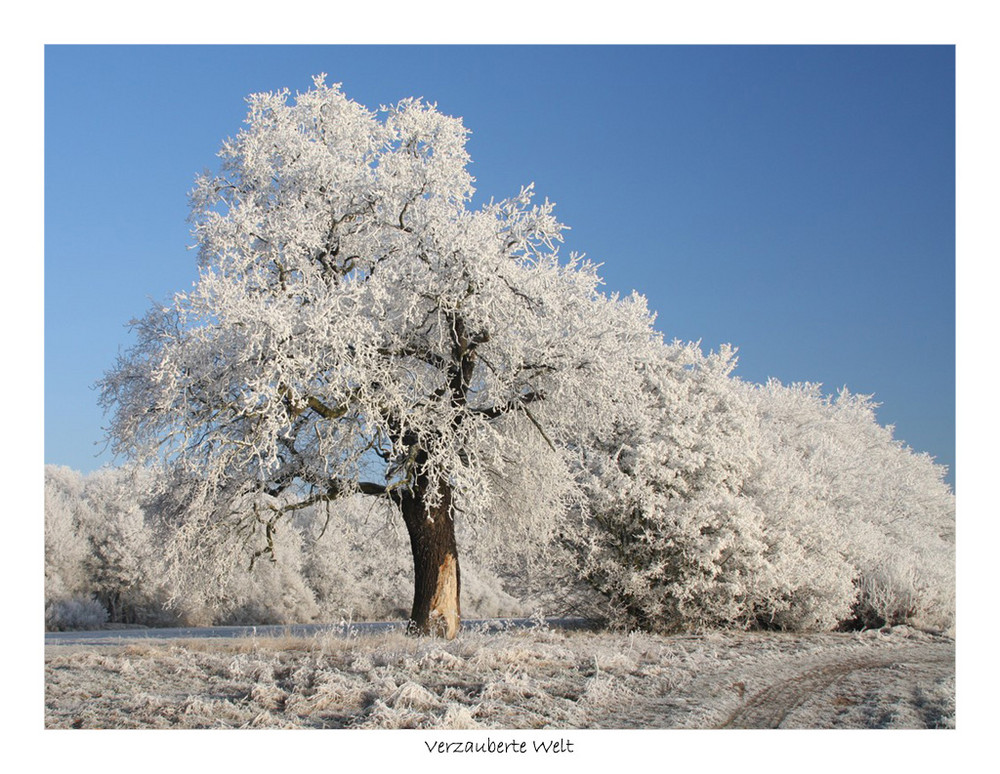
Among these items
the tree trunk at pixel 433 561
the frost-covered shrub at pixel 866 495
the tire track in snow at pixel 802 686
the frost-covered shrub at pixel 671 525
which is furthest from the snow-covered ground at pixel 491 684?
the frost-covered shrub at pixel 866 495

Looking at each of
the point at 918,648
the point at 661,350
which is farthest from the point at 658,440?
the point at 918,648

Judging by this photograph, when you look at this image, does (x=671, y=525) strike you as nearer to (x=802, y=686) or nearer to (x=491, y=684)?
(x=802, y=686)

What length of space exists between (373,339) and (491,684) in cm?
513

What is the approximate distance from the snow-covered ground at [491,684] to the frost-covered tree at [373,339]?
7.44 ft

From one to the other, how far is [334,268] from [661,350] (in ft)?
24.8

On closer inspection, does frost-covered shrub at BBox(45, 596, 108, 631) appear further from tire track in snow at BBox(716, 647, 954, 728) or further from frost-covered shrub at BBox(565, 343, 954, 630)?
tire track in snow at BBox(716, 647, 954, 728)

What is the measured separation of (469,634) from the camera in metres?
13.1

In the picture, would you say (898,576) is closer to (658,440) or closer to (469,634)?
(658,440)

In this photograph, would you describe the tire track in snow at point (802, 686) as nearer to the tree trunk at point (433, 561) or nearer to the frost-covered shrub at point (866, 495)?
the frost-covered shrub at point (866, 495)

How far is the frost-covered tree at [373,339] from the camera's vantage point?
38.6 ft

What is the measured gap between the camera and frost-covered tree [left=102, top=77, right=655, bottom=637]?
11758 millimetres

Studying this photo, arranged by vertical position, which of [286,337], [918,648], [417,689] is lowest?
[918,648]

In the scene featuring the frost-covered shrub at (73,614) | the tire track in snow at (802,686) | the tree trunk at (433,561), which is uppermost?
the tree trunk at (433,561)

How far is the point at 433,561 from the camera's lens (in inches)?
551
